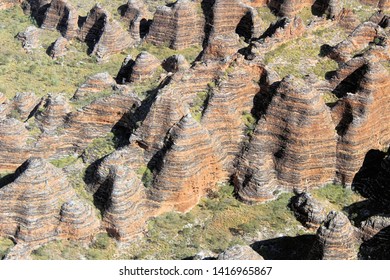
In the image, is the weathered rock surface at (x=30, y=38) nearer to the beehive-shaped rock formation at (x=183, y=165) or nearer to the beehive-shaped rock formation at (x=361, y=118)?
the beehive-shaped rock formation at (x=183, y=165)

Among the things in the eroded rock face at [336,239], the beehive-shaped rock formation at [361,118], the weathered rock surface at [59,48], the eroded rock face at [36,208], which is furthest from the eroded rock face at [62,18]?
the eroded rock face at [336,239]

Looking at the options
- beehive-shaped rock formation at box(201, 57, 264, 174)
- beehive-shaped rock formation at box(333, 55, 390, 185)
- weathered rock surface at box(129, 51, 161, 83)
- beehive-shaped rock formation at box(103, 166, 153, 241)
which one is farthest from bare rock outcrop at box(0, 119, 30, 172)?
beehive-shaped rock formation at box(333, 55, 390, 185)

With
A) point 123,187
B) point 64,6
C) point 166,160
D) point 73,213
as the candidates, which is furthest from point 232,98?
point 64,6

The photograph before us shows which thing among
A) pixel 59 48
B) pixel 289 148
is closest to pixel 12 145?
pixel 289 148

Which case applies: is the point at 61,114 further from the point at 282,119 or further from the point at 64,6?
the point at 64,6

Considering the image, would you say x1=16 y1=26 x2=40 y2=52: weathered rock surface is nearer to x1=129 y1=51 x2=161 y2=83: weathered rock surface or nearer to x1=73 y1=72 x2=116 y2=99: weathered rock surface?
x1=129 y1=51 x2=161 y2=83: weathered rock surface
